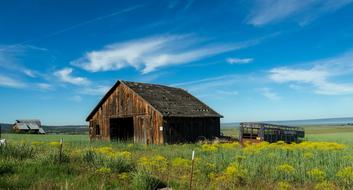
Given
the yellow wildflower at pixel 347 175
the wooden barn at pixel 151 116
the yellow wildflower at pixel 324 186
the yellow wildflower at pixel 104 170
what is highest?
the wooden barn at pixel 151 116

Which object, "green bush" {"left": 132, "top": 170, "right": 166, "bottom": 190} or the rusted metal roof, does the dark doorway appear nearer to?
"green bush" {"left": 132, "top": 170, "right": 166, "bottom": 190}

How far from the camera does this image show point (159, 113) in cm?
2931

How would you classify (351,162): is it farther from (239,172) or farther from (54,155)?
(54,155)

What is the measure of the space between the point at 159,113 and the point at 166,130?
65.1 inches

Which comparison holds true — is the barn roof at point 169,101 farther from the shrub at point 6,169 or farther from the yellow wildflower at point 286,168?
the shrub at point 6,169

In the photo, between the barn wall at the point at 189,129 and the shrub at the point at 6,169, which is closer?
the shrub at the point at 6,169

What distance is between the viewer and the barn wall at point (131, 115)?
30.2 metres

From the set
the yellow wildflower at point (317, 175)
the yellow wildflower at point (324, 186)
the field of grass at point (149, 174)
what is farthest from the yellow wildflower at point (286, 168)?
the yellow wildflower at point (324, 186)

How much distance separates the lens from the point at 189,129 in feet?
107

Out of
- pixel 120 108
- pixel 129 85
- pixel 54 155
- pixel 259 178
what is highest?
pixel 129 85

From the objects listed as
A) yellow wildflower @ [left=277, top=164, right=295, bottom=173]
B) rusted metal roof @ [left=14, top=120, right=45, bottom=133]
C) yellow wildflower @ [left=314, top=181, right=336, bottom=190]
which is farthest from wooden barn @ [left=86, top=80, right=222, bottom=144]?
rusted metal roof @ [left=14, top=120, right=45, bottom=133]

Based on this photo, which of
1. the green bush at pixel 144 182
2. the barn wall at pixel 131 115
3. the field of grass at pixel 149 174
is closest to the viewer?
the green bush at pixel 144 182

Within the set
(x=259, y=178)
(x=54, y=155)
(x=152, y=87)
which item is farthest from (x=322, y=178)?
(x=152, y=87)

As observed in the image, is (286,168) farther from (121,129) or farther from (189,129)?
(121,129)
